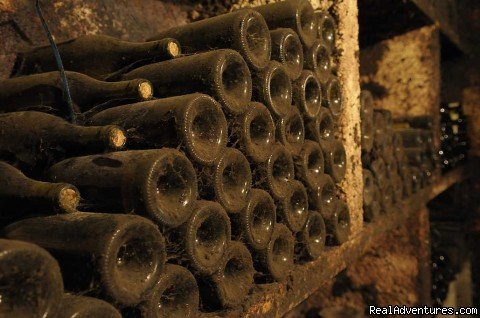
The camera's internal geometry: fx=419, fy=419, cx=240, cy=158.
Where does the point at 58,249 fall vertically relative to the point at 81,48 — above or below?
below

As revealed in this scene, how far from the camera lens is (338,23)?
6.07 feet

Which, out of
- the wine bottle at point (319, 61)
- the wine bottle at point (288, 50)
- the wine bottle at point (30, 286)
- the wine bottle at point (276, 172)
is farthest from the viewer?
the wine bottle at point (319, 61)

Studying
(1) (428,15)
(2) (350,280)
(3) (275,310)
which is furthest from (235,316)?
(1) (428,15)

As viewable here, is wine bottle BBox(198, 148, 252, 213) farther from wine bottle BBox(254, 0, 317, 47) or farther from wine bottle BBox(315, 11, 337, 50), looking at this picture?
wine bottle BBox(315, 11, 337, 50)

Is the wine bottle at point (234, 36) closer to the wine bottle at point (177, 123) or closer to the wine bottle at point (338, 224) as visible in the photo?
the wine bottle at point (177, 123)

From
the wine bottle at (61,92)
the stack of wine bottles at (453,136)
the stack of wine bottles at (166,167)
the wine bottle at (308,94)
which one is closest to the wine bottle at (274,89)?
the stack of wine bottles at (166,167)

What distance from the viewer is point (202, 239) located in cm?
98

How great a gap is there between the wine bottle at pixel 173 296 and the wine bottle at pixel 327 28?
1160mm

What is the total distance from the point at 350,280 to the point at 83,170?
3.03 metres

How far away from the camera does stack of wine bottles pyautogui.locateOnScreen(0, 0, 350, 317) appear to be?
0.72 m

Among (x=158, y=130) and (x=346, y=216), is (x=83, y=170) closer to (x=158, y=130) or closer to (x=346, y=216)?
(x=158, y=130)

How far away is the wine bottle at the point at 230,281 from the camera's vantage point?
1015mm

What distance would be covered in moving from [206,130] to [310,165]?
66 centimetres

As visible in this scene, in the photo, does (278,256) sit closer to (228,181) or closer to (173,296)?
(228,181)
